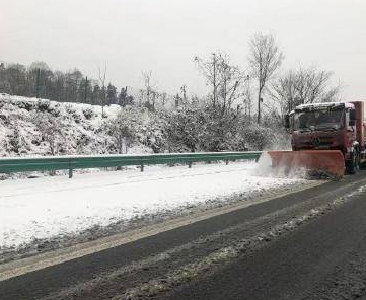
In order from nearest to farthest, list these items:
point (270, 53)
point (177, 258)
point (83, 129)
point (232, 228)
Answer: point (177, 258)
point (232, 228)
point (83, 129)
point (270, 53)

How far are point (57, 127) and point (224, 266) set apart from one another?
23831 mm

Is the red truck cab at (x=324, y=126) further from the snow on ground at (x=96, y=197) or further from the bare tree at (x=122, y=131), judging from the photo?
the bare tree at (x=122, y=131)

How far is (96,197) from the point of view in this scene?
12242 mm

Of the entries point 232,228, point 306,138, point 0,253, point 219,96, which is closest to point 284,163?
point 306,138

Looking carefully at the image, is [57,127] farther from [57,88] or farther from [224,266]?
[57,88]

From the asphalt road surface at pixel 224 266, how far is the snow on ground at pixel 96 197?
1.89 metres

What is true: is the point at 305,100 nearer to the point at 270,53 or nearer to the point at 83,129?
the point at 270,53

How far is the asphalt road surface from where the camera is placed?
4.75 m

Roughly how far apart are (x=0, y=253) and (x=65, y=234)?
137 cm

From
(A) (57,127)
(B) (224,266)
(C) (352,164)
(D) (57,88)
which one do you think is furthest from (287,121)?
(D) (57,88)

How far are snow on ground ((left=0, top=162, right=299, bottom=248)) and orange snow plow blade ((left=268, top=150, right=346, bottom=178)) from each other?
3.11 feet

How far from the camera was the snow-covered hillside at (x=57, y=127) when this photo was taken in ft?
82.4

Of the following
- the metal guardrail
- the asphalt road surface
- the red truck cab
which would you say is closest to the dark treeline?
the metal guardrail

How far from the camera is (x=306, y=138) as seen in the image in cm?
1923
